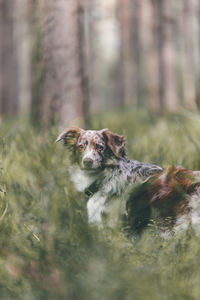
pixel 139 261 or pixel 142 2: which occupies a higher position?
pixel 142 2

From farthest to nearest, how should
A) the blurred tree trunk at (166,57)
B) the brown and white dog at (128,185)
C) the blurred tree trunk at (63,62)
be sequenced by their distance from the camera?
the blurred tree trunk at (166,57) < the blurred tree trunk at (63,62) < the brown and white dog at (128,185)

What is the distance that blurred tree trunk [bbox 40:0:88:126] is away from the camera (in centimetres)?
393

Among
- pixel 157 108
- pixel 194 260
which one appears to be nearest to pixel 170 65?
pixel 157 108

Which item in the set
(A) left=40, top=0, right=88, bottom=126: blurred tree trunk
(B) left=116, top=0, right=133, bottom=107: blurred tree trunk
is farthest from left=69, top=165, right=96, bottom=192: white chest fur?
(B) left=116, top=0, right=133, bottom=107: blurred tree trunk

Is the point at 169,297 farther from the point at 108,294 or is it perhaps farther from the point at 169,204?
the point at 169,204

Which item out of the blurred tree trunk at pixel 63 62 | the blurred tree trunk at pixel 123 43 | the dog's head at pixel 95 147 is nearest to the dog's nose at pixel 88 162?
the dog's head at pixel 95 147

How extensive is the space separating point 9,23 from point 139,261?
13.5 meters

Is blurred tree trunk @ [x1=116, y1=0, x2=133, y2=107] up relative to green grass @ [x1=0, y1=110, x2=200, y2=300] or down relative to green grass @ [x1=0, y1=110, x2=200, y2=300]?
up

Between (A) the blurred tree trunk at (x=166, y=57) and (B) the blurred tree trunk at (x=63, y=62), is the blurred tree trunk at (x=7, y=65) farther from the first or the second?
(B) the blurred tree trunk at (x=63, y=62)

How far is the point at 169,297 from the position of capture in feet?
5.10

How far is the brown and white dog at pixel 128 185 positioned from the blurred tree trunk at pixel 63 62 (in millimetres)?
1766

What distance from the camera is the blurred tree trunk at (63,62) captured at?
3930mm

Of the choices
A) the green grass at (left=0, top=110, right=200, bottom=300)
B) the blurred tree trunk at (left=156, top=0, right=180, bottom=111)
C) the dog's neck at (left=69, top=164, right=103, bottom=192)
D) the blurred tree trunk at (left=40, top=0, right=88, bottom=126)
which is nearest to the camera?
the green grass at (left=0, top=110, right=200, bottom=300)

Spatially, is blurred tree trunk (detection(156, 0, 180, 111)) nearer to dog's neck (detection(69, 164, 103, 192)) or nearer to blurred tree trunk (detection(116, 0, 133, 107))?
blurred tree trunk (detection(116, 0, 133, 107))
